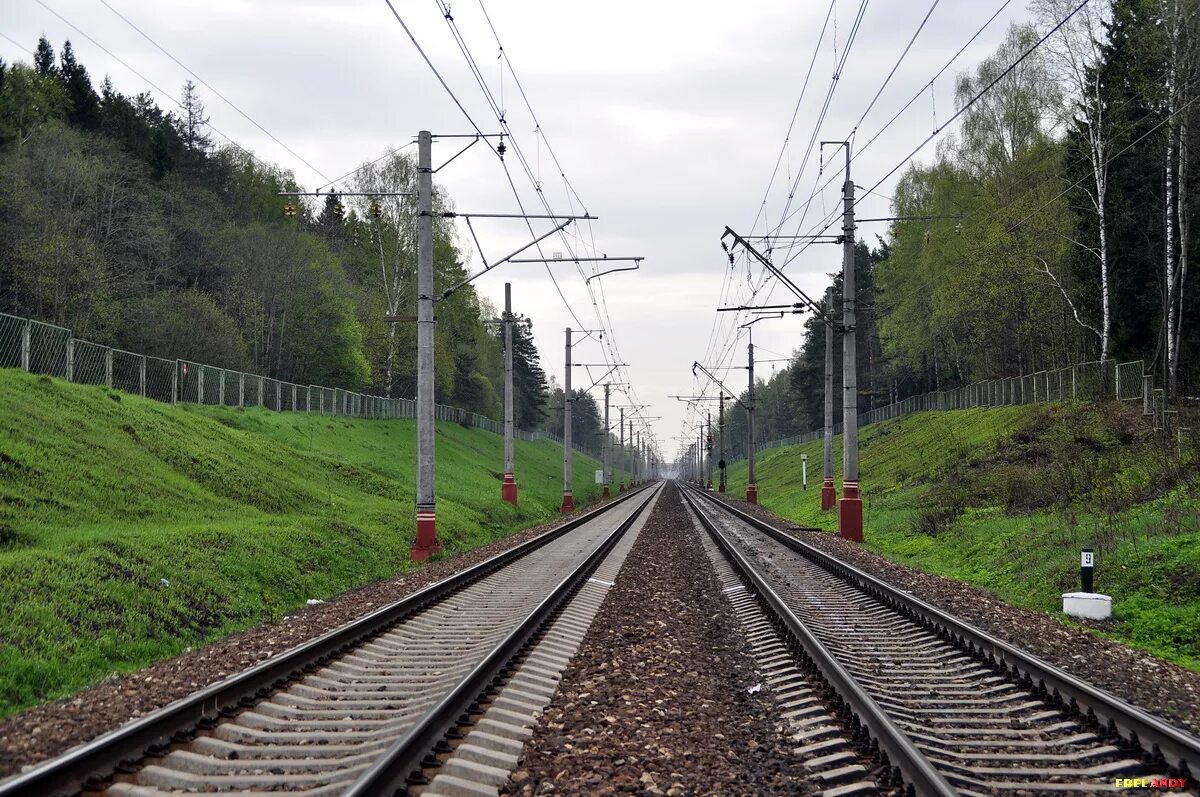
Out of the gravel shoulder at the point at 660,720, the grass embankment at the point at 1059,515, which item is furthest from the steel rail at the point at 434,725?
the grass embankment at the point at 1059,515

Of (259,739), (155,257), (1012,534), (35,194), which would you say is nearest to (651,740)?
(259,739)

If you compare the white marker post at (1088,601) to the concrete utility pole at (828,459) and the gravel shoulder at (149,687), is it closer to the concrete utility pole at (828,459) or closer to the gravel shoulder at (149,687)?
the gravel shoulder at (149,687)

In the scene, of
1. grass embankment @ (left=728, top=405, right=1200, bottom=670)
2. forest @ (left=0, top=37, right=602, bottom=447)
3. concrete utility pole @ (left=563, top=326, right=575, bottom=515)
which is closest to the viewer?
grass embankment @ (left=728, top=405, right=1200, bottom=670)

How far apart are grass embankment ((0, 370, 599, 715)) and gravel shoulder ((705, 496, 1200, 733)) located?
364 inches

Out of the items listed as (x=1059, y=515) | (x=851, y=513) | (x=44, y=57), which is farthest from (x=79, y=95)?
(x=1059, y=515)

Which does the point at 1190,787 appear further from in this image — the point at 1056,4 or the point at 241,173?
the point at 241,173

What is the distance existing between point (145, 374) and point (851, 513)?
21.8 meters

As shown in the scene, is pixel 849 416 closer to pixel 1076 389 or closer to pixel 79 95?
pixel 1076 389

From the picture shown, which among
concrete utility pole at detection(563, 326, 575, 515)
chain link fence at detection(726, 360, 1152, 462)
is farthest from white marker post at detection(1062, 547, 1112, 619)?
concrete utility pole at detection(563, 326, 575, 515)

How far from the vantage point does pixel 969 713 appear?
7969mm

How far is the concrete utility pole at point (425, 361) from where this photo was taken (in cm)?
2123

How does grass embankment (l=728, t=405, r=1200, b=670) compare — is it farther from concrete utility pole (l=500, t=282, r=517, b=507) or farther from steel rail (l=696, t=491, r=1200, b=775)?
concrete utility pole (l=500, t=282, r=517, b=507)

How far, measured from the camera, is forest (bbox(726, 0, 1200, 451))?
3100cm

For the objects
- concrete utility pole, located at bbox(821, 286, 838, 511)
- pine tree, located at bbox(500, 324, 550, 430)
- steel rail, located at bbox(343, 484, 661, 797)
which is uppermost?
pine tree, located at bbox(500, 324, 550, 430)
